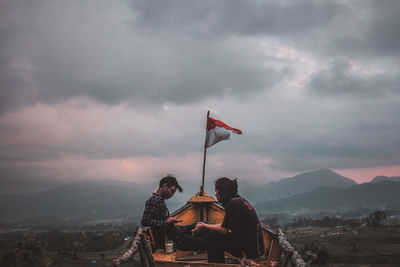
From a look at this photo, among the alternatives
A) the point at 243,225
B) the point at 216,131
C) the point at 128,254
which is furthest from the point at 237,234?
the point at 216,131

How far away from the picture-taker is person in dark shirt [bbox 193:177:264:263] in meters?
5.71

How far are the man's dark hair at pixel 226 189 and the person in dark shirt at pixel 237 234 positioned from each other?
339 mm

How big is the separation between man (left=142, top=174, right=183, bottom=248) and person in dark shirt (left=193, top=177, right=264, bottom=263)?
5.28 ft

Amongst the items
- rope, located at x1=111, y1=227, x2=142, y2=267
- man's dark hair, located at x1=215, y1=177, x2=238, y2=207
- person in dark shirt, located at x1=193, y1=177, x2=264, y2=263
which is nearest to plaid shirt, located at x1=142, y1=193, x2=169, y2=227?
rope, located at x1=111, y1=227, x2=142, y2=267

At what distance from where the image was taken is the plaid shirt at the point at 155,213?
7.41m

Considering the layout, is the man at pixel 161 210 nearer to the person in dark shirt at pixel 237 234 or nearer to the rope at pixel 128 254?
the rope at pixel 128 254

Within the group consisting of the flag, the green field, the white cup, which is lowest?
the green field

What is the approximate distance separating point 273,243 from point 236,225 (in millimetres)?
1784

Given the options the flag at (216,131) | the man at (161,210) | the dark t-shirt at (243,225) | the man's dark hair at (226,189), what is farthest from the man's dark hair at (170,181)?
the flag at (216,131)

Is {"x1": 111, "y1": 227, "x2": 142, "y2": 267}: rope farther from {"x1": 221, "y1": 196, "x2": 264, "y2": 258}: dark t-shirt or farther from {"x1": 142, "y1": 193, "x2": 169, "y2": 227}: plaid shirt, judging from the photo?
{"x1": 221, "y1": 196, "x2": 264, "y2": 258}: dark t-shirt

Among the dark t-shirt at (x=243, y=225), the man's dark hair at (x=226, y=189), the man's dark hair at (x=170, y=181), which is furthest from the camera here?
the man's dark hair at (x=170, y=181)

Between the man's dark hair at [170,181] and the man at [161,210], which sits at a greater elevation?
the man's dark hair at [170,181]

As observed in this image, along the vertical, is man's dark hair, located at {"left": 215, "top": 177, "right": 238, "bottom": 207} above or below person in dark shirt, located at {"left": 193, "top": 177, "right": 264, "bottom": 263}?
above

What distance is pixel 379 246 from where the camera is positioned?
65438 millimetres
